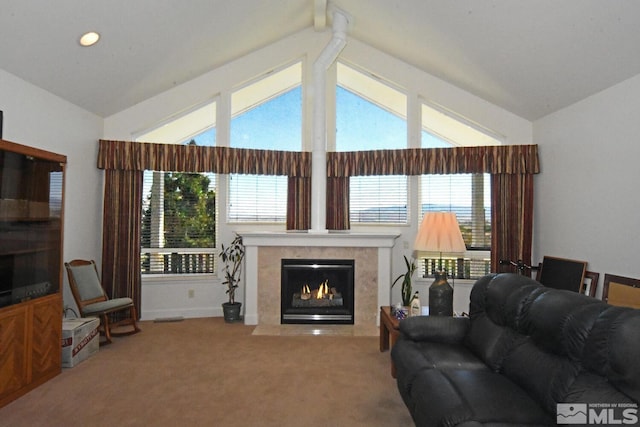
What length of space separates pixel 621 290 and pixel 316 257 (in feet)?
10.2

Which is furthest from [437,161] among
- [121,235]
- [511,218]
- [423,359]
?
[121,235]

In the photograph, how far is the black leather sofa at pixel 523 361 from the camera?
1667 mm

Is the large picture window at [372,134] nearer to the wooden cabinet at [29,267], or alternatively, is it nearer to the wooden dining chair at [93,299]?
the wooden dining chair at [93,299]

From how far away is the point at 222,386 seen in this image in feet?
10.2

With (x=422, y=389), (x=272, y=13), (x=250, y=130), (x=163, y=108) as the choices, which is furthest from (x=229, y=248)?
(x=422, y=389)

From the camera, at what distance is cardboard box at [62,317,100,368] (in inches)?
138

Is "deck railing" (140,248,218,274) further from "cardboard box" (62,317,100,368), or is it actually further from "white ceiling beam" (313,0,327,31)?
Result: "white ceiling beam" (313,0,327,31)

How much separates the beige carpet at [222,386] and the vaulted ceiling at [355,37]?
8.98ft

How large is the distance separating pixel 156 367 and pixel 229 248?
208 centimetres

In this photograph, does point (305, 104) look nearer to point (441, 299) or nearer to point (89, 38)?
point (89, 38)

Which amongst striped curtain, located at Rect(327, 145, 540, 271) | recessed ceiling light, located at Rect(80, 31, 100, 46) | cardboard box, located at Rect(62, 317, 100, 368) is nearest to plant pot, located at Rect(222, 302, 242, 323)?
cardboard box, located at Rect(62, 317, 100, 368)

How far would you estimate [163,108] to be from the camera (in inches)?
208

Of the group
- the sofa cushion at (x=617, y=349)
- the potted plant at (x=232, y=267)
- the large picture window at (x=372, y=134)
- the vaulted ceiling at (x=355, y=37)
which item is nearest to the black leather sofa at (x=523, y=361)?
the sofa cushion at (x=617, y=349)

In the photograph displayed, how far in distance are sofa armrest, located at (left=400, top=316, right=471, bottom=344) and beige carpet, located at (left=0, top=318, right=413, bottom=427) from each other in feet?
1.62
